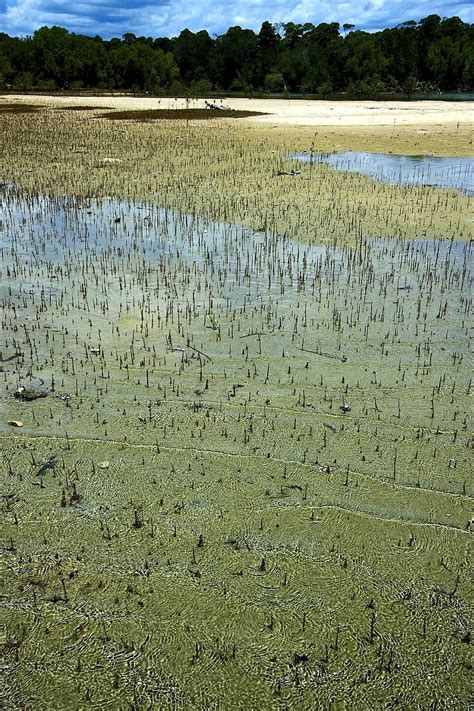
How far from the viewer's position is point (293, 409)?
6508 millimetres

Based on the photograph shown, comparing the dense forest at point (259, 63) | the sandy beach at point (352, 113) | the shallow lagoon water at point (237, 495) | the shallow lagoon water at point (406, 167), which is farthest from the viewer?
the dense forest at point (259, 63)

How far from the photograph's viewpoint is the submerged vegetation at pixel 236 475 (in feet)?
12.5

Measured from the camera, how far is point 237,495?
5.26 metres

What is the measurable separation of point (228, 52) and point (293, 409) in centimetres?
10428

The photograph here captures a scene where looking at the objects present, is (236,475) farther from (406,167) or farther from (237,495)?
(406,167)

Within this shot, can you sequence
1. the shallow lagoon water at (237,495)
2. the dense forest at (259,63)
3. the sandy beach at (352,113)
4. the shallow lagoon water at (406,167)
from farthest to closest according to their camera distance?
the dense forest at (259,63) < the sandy beach at (352,113) < the shallow lagoon water at (406,167) < the shallow lagoon water at (237,495)

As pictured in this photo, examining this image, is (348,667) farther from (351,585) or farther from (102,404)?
(102,404)

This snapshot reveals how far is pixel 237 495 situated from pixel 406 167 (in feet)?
66.7

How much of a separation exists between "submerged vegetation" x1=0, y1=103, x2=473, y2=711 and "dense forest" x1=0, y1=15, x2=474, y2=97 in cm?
6727

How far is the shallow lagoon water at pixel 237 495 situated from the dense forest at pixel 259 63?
227 ft

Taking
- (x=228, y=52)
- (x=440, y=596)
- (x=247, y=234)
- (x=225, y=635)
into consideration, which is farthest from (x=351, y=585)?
(x=228, y=52)

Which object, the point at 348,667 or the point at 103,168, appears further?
the point at 103,168

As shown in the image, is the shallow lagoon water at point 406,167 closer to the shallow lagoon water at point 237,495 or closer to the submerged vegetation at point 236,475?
the submerged vegetation at point 236,475

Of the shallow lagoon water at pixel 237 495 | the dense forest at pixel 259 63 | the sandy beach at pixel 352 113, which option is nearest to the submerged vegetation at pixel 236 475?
the shallow lagoon water at pixel 237 495
